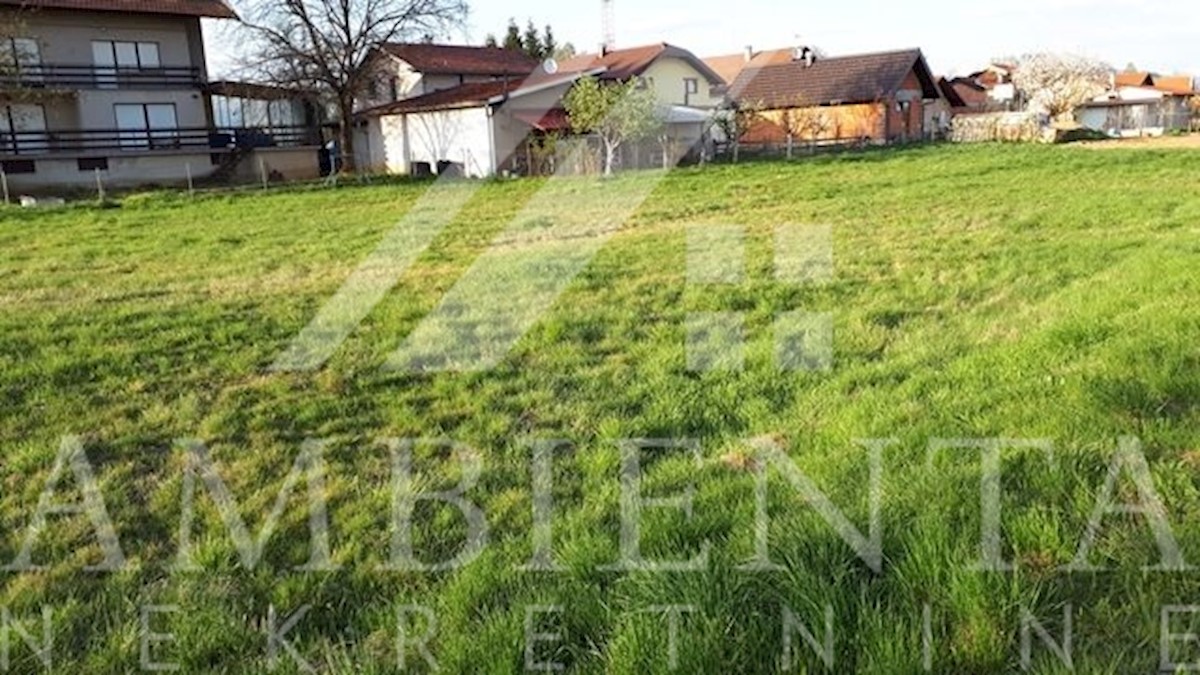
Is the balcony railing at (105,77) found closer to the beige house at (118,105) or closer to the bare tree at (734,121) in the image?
the beige house at (118,105)

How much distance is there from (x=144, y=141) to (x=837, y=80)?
2745cm

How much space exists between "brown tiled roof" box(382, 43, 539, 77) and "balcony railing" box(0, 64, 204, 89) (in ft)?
32.8

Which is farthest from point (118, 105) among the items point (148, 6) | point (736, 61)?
point (736, 61)

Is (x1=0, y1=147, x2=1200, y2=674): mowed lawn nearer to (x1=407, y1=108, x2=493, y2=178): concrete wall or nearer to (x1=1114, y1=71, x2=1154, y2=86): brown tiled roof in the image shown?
(x1=407, y1=108, x2=493, y2=178): concrete wall

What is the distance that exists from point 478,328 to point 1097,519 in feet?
16.1

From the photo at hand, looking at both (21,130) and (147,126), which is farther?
(147,126)

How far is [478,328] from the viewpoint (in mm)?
→ 6840

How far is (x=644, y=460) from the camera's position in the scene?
418 centimetres

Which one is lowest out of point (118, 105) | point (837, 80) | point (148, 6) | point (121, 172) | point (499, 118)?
point (121, 172)

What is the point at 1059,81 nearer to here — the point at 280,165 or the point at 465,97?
the point at 465,97

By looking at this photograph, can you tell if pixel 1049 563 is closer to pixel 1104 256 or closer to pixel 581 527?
pixel 581 527

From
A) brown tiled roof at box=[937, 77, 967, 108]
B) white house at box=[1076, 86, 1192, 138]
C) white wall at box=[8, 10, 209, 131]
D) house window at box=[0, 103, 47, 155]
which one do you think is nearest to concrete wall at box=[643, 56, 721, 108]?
brown tiled roof at box=[937, 77, 967, 108]

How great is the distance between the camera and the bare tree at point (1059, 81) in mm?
46094

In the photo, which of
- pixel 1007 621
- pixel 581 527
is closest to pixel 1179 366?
pixel 1007 621
